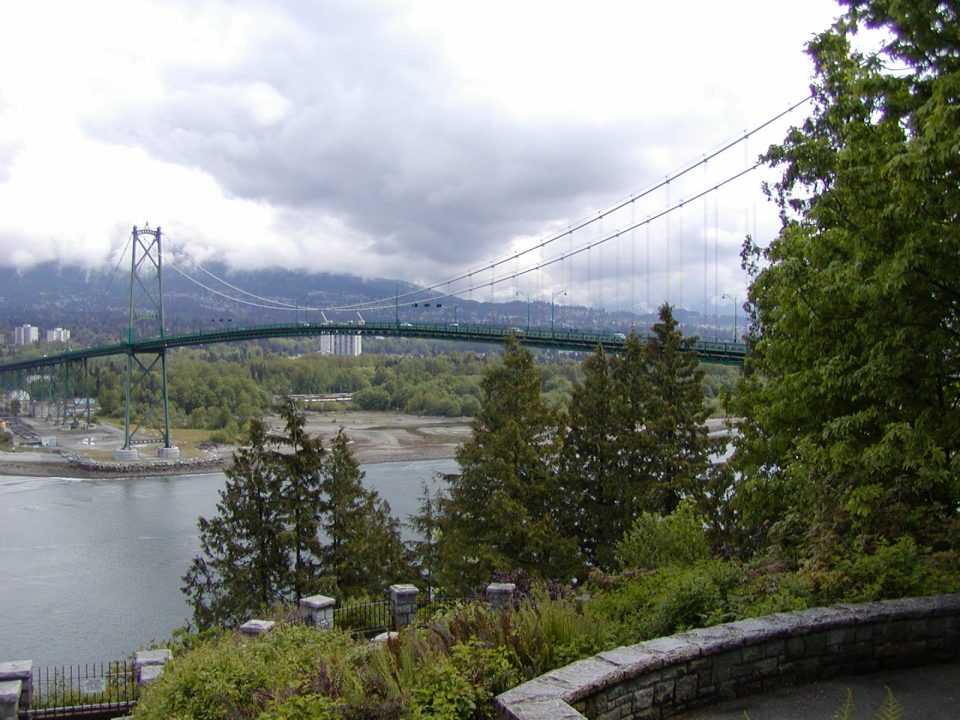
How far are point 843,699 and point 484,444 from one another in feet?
32.0

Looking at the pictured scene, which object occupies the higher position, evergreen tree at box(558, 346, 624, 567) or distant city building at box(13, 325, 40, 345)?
distant city building at box(13, 325, 40, 345)

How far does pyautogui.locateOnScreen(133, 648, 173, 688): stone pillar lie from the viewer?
7215 mm

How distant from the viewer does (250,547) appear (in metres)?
13.5

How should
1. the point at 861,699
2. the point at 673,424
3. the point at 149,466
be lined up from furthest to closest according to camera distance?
the point at 149,466, the point at 673,424, the point at 861,699

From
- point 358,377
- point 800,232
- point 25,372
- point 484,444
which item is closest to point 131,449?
point 358,377

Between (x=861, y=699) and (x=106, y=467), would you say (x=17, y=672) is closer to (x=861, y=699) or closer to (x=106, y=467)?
(x=861, y=699)

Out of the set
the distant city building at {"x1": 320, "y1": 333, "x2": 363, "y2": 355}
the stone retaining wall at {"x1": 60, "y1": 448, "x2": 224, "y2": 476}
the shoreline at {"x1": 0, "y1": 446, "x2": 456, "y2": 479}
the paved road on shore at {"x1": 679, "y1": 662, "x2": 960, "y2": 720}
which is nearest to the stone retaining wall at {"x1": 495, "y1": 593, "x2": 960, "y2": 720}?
the paved road on shore at {"x1": 679, "y1": 662, "x2": 960, "y2": 720}

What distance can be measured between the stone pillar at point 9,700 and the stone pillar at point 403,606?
3.82 meters

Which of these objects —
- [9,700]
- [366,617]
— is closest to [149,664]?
[9,700]

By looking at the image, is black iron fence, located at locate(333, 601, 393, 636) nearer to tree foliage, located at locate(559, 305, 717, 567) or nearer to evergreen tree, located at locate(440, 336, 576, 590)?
evergreen tree, located at locate(440, 336, 576, 590)

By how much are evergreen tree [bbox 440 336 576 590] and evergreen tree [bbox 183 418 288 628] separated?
2710 millimetres

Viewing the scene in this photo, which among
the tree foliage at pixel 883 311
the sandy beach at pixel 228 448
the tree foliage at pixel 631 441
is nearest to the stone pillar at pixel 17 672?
the tree foliage at pixel 883 311

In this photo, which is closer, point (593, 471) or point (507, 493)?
point (507, 493)

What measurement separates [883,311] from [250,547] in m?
11.1
